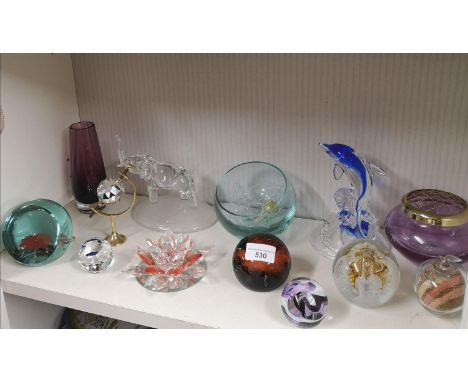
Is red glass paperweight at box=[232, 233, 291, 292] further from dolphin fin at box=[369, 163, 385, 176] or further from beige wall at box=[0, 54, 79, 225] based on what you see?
beige wall at box=[0, 54, 79, 225]

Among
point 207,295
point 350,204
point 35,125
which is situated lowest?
point 207,295

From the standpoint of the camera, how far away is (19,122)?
106cm

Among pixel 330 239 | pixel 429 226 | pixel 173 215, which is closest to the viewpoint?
pixel 429 226

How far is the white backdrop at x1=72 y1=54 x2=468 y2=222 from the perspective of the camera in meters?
1.01

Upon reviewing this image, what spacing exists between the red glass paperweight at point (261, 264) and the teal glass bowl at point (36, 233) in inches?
14.6

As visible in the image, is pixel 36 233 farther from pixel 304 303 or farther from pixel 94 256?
pixel 304 303

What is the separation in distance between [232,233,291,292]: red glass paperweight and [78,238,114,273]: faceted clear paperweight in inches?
10.3

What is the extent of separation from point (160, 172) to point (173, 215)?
0.39ft

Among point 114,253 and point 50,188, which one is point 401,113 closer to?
point 114,253

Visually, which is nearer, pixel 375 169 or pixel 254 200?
pixel 375 169

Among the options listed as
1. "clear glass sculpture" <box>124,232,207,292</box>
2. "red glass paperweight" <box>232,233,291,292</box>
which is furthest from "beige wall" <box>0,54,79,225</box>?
"red glass paperweight" <box>232,233,291,292</box>

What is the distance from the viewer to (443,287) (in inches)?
34.2

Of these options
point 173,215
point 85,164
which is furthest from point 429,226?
point 85,164

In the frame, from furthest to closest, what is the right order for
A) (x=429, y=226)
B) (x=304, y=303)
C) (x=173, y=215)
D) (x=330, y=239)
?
(x=173, y=215) < (x=330, y=239) < (x=429, y=226) < (x=304, y=303)
